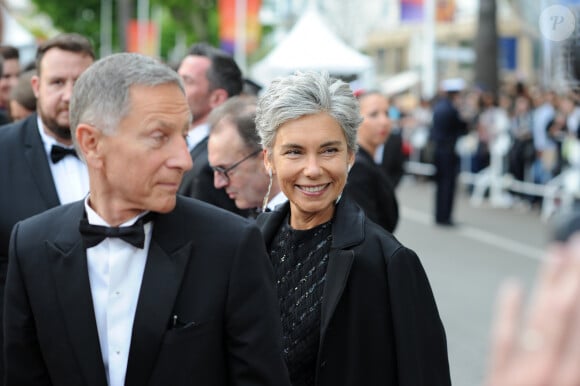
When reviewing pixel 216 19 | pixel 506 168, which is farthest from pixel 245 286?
pixel 216 19

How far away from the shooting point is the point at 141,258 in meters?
2.87

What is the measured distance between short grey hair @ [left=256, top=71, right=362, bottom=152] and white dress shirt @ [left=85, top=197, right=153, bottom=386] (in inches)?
36.9

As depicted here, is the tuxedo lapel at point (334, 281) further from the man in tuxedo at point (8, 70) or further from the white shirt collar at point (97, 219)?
the man in tuxedo at point (8, 70)

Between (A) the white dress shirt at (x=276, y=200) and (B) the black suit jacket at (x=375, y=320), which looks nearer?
(B) the black suit jacket at (x=375, y=320)

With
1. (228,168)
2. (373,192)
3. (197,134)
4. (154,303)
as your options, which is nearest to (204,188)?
(228,168)

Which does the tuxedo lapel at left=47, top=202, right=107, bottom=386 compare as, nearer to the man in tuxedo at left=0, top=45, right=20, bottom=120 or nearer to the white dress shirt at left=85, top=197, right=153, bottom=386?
the white dress shirt at left=85, top=197, right=153, bottom=386

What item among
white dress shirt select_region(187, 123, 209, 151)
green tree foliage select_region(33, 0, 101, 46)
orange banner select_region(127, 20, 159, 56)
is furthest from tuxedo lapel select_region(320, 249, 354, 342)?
green tree foliage select_region(33, 0, 101, 46)

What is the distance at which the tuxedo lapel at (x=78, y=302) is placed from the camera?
2816 mm

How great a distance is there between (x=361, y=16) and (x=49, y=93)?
51.0 metres

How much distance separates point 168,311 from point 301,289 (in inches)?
35.1

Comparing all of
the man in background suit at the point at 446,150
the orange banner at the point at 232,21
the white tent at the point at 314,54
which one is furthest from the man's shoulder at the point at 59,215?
the orange banner at the point at 232,21

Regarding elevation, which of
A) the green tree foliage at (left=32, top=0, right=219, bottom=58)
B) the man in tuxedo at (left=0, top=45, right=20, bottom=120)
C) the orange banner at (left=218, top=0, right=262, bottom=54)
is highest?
the green tree foliage at (left=32, top=0, right=219, bottom=58)

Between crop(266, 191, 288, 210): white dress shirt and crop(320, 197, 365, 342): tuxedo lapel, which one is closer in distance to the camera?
crop(320, 197, 365, 342): tuxedo lapel

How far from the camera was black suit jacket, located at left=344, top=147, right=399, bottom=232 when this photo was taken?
6230 millimetres
